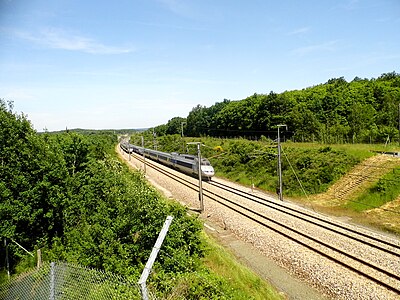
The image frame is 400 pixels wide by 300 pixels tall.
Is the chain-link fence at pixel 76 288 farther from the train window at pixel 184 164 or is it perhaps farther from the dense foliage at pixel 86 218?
the train window at pixel 184 164

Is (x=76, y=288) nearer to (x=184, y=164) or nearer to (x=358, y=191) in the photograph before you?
(x=358, y=191)

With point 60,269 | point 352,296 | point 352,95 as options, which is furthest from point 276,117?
point 60,269

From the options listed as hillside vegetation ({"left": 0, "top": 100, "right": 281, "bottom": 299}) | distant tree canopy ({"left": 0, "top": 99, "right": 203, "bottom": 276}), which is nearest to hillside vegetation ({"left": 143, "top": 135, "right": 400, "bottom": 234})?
hillside vegetation ({"left": 0, "top": 100, "right": 281, "bottom": 299})

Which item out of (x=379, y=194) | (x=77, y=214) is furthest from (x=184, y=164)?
(x=77, y=214)

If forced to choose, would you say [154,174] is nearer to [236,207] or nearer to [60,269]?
[236,207]

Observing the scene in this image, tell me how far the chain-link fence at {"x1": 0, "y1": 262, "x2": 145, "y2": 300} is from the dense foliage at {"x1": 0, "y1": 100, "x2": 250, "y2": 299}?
131cm

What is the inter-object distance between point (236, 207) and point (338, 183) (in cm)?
1218

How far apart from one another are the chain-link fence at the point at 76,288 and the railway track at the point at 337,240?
11169mm

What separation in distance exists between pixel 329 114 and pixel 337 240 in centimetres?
4681

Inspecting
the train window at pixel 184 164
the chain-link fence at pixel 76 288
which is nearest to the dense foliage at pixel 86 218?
the chain-link fence at pixel 76 288

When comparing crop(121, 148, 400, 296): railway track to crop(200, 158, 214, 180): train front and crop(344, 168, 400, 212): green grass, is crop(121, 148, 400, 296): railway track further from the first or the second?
crop(200, 158, 214, 180): train front

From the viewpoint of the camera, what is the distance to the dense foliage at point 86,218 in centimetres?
1158

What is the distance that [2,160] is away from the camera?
16.8 metres

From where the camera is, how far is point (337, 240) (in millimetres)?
19359
